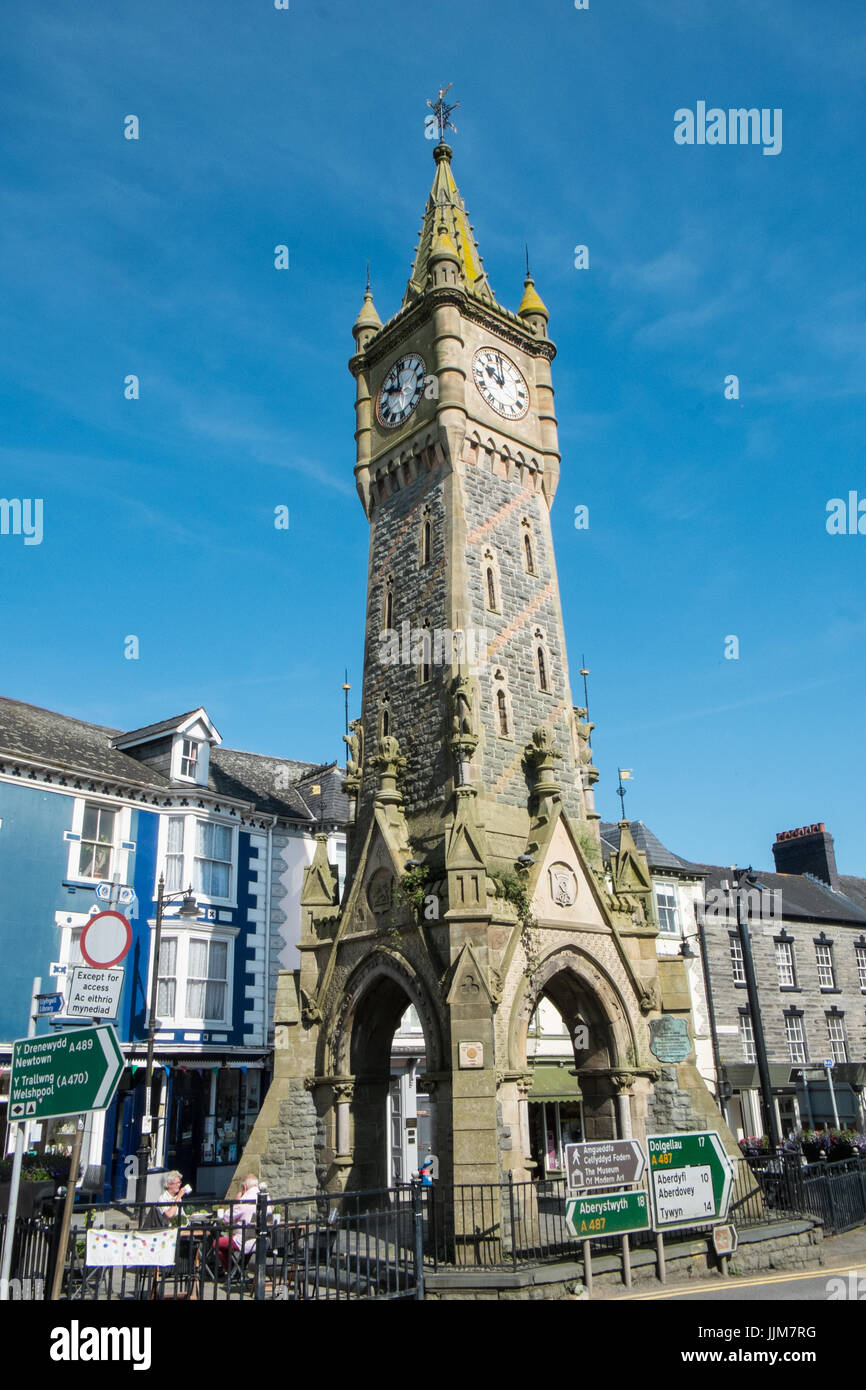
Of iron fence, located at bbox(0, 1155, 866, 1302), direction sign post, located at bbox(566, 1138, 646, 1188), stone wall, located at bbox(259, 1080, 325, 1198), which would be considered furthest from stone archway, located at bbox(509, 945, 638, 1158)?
direction sign post, located at bbox(566, 1138, 646, 1188)

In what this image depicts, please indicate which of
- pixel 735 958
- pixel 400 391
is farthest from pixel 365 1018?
pixel 735 958

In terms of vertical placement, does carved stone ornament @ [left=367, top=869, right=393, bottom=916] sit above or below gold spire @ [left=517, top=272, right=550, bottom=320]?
below

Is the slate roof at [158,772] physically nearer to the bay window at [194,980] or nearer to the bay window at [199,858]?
the bay window at [199,858]

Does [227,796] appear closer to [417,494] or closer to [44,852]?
[44,852]

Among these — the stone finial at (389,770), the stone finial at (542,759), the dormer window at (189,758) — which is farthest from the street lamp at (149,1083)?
the stone finial at (542,759)

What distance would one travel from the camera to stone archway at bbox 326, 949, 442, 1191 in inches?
715

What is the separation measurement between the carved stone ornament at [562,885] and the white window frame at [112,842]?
13264 millimetres

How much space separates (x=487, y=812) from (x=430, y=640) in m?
3.87

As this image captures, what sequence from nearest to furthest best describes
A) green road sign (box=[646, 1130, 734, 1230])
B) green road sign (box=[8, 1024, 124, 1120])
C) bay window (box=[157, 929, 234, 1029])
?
green road sign (box=[8, 1024, 124, 1120]), green road sign (box=[646, 1130, 734, 1230]), bay window (box=[157, 929, 234, 1029])

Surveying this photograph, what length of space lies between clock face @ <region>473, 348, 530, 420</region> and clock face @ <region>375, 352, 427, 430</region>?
4.30 ft

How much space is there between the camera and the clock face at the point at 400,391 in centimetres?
2234

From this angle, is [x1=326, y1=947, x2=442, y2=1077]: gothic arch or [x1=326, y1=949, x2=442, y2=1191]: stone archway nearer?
[x1=326, y1=949, x2=442, y2=1191]: stone archway

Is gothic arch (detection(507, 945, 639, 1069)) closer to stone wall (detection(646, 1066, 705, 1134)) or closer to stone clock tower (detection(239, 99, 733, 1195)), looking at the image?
stone clock tower (detection(239, 99, 733, 1195))
